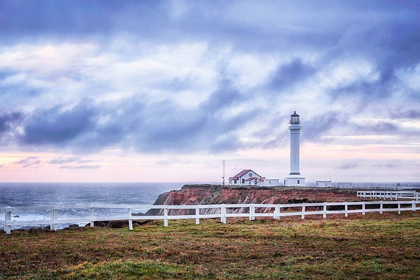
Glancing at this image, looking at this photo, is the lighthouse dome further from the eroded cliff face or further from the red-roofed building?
the red-roofed building

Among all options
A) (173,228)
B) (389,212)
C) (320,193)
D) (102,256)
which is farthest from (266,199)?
(102,256)

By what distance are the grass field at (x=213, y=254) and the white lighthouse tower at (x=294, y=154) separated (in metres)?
50.8

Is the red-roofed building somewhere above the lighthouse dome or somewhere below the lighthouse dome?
below

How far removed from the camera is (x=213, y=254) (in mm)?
12984

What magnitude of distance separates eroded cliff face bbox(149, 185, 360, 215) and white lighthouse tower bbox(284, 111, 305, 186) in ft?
19.0

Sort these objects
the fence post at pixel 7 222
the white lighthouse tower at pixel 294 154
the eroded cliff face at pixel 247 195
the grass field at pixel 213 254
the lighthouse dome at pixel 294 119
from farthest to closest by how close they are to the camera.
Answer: the white lighthouse tower at pixel 294 154
the lighthouse dome at pixel 294 119
the eroded cliff face at pixel 247 195
the fence post at pixel 7 222
the grass field at pixel 213 254

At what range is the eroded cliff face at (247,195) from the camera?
2122 inches

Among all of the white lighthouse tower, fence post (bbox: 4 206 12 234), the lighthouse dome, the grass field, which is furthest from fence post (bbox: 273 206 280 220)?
the lighthouse dome

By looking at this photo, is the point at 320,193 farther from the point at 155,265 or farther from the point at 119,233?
the point at 155,265

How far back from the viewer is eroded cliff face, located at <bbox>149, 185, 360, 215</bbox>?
53.9 meters

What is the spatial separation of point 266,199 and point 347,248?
164 feet

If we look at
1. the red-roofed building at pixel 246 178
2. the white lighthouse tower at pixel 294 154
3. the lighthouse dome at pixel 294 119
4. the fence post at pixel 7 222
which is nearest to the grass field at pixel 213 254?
the fence post at pixel 7 222

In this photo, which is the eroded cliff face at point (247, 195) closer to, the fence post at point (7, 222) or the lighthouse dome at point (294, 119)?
the lighthouse dome at point (294, 119)

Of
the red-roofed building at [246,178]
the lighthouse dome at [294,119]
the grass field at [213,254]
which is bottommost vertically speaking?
the grass field at [213,254]
